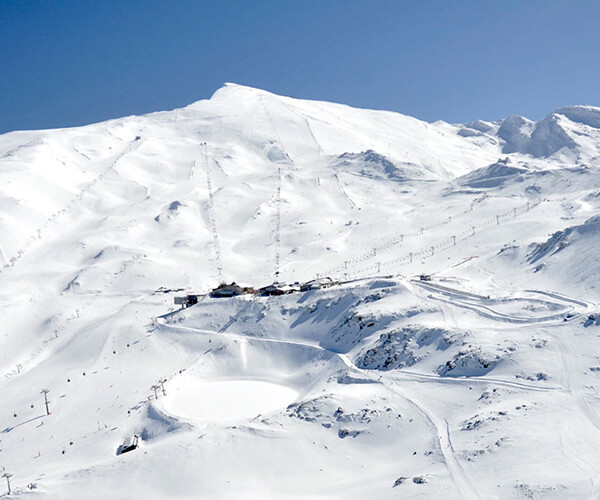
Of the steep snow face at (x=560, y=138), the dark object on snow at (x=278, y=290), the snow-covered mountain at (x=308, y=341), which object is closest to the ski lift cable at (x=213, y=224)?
the snow-covered mountain at (x=308, y=341)

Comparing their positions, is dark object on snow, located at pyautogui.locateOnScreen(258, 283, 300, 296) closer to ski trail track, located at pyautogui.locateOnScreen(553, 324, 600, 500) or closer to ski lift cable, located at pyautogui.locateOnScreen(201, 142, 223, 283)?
ski lift cable, located at pyautogui.locateOnScreen(201, 142, 223, 283)

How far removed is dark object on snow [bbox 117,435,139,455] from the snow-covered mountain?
0.31 m

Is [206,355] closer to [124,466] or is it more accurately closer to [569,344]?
[124,466]

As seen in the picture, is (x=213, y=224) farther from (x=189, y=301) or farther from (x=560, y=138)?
(x=560, y=138)

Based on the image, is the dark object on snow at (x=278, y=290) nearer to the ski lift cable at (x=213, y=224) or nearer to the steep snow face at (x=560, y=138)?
the ski lift cable at (x=213, y=224)

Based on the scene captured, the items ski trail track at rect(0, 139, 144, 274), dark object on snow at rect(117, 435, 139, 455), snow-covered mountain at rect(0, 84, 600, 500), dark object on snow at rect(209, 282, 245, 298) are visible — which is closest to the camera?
snow-covered mountain at rect(0, 84, 600, 500)

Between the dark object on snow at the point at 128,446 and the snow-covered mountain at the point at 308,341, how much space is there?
0.31 m

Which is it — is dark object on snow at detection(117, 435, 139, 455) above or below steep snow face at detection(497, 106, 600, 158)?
below

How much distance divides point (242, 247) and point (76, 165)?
2557 inches

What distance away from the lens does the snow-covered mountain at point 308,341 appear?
25922 millimetres

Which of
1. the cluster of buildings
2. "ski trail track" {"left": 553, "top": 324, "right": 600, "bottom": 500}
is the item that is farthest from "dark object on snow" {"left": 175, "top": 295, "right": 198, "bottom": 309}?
"ski trail track" {"left": 553, "top": 324, "right": 600, "bottom": 500}

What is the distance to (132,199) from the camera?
113 m

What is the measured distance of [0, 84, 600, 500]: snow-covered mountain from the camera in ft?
85.0

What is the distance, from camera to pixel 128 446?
3138cm
